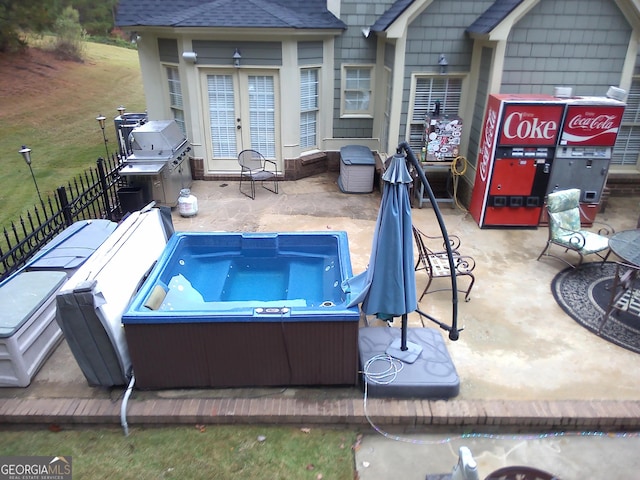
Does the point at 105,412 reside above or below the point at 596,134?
below

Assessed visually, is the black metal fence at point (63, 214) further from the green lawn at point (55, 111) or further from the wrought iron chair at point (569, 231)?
the wrought iron chair at point (569, 231)

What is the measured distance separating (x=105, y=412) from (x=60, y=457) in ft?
1.55

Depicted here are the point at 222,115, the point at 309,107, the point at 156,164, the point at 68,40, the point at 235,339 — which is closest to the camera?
the point at 235,339

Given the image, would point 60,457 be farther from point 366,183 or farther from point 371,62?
point 371,62

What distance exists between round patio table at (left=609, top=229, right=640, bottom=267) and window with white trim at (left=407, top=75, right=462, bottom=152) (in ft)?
13.4

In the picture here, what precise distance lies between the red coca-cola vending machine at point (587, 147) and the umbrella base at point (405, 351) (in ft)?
14.6

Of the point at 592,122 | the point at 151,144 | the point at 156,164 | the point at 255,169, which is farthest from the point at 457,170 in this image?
the point at 151,144

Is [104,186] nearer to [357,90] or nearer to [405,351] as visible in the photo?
[357,90]

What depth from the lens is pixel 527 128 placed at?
7266mm

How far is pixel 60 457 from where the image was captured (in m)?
3.99

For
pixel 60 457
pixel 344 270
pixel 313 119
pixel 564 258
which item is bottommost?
pixel 60 457

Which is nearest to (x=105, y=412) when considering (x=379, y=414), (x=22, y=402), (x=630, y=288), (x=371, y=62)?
(x=22, y=402)

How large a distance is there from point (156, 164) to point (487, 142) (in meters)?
5.68

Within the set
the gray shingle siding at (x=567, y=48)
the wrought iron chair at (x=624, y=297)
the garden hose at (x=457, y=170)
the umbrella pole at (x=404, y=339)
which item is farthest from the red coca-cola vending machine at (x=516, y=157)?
the umbrella pole at (x=404, y=339)
